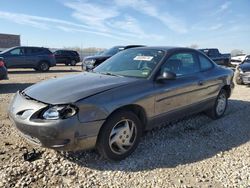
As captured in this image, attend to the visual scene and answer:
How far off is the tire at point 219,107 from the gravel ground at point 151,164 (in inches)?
32.6

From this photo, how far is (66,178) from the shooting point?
3.38 m

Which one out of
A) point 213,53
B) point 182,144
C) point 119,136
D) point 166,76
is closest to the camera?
point 119,136

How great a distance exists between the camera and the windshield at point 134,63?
14.4ft

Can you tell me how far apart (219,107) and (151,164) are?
2953mm

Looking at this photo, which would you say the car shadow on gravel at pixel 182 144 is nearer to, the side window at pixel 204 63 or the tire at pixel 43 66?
the side window at pixel 204 63

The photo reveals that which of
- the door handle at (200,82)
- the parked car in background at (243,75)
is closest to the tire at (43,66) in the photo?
the parked car in background at (243,75)

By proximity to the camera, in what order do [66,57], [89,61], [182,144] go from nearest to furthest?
1. [182,144]
2. [89,61]
3. [66,57]

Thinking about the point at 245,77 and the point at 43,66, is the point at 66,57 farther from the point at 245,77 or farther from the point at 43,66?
the point at 245,77

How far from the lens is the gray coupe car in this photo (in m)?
3.32

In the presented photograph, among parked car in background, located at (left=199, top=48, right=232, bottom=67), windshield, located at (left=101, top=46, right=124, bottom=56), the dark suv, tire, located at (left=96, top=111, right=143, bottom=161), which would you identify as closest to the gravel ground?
tire, located at (left=96, top=111, right=143, bottom=161)

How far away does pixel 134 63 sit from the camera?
15.3ft

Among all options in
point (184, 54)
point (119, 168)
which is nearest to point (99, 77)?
point (119, 168)

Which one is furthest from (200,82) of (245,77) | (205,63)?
(245,77)

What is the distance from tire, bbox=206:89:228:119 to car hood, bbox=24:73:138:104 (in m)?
2.57
